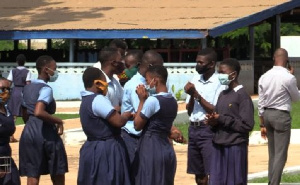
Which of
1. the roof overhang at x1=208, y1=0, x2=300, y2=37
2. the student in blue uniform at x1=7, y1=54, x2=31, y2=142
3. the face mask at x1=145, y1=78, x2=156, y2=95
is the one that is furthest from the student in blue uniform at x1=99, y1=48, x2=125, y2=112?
the roof overhang at x1=208, y1=0, x2=300, y2=37

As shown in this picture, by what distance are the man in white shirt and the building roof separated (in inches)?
673

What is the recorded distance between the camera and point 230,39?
42.2 m

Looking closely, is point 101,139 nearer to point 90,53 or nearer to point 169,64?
point 169,64

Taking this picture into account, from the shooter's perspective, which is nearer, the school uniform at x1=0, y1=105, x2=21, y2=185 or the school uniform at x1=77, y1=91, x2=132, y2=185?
the school uniform at x1=77, y1=91, x2=132, y2=185

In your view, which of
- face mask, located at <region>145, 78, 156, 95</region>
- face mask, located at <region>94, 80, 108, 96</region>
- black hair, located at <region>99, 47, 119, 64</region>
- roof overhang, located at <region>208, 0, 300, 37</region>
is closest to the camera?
face mask, located at <region>94, 80, 108, 96</region>

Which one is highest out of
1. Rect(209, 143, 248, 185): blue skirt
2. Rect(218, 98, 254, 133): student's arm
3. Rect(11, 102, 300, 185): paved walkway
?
Rect(218, 98, 254, 133): student's arm

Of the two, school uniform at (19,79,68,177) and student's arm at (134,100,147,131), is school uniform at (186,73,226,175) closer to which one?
school uniform at (19,79,68,177)

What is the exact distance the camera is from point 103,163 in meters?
10.0

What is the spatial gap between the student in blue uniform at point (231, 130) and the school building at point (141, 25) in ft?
61.5

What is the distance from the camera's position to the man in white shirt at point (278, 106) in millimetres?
12883

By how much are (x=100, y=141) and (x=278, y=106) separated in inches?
139

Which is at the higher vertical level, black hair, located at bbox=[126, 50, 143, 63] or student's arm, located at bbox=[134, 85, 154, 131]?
black hair, located at bbox=[126, 50, 143, 63]

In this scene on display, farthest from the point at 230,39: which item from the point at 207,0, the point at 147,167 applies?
the point at 147,167

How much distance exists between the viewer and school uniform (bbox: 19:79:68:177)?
Result: 11844 mm
